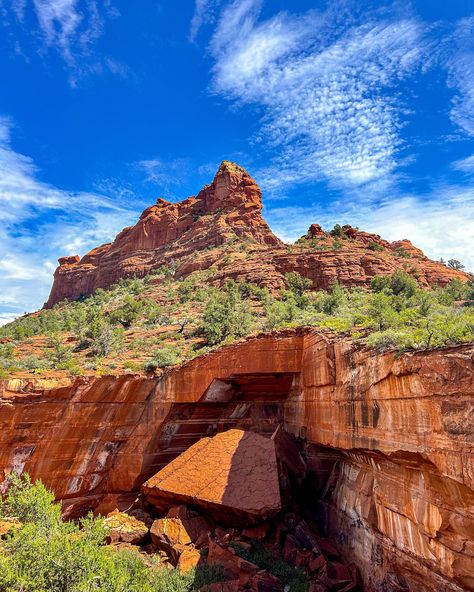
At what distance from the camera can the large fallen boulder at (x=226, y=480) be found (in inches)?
455

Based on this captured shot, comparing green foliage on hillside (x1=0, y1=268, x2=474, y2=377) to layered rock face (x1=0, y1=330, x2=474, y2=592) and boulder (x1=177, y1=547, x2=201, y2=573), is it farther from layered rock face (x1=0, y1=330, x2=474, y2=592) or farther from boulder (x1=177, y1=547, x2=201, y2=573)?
boulder (x1=177, y1=547, x2=201, y2=573)

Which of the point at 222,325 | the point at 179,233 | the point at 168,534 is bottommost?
the point at 168,534

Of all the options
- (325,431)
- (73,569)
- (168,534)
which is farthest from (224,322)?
(73,569)

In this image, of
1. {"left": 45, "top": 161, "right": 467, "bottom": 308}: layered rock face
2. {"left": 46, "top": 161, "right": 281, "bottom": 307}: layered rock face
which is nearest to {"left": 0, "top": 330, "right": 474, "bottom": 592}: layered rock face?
{"left": 45, "top": 161, "right": 467, "bottom": 308}: layered rock face

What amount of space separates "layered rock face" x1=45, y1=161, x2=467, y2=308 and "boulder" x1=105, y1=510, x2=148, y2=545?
28613 mm

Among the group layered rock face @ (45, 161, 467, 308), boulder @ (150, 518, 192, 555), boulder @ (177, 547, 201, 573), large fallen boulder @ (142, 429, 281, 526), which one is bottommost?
boulder @ (177, 547, 201, 573)

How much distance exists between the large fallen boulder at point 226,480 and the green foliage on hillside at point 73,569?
196 centimetres

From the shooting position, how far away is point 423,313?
14.8 m

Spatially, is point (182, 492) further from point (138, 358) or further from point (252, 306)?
point (252, 306)

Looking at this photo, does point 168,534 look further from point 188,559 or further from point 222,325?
point 222,325

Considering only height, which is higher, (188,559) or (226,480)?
(226,480)

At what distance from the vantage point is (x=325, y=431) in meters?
11.5

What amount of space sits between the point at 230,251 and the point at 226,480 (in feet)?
140

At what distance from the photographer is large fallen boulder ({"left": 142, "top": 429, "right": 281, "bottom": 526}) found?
11555 millimetres
